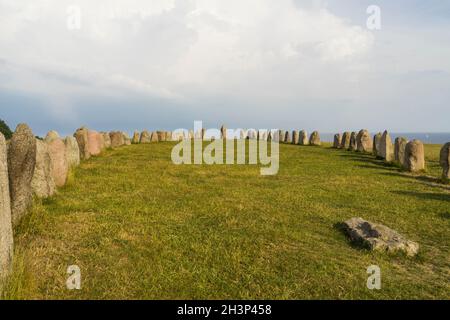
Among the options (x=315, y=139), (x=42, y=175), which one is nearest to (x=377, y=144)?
(x=315, y=139)

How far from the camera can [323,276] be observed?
6008 mm

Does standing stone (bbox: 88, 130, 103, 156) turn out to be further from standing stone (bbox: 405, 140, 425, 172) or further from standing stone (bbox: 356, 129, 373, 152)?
standing stone (bbox: 356, 129, 373, 152)

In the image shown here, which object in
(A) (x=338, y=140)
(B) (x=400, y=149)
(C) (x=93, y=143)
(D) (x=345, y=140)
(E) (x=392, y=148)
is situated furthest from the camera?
(A) (x=338, y=140)

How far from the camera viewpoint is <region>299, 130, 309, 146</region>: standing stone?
34.5 metres

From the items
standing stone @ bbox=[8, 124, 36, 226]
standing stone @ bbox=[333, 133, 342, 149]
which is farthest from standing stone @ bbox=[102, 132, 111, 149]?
standing stone @ bbox=[8, 124, 36, 226]

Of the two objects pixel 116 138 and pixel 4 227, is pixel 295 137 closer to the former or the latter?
pixel 116 138

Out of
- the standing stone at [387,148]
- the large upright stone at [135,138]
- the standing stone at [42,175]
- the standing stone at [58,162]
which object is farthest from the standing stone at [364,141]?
the standing stone at [42,175]

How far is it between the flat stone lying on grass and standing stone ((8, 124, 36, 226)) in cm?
669

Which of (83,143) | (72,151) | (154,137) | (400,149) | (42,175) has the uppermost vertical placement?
(154,137)

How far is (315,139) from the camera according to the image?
3403 centimetres

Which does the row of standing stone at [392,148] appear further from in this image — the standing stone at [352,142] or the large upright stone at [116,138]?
the large upright stone at [116,138]

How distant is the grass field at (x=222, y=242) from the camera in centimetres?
553

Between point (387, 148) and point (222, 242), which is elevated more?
point (387, 148)

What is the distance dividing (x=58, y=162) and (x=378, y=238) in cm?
966
